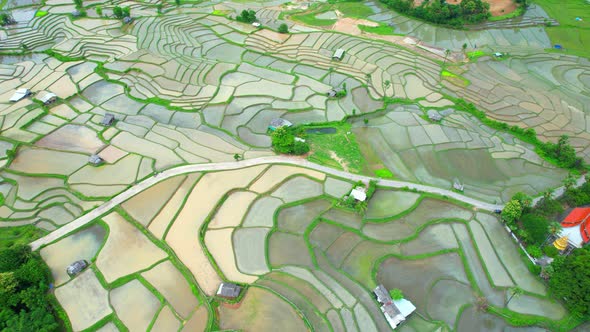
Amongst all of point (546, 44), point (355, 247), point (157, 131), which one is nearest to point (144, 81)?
point (157, 131)

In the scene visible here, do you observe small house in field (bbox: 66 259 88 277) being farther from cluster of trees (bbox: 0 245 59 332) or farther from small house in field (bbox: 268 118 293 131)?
small house in field (bbox: 268 118 293 131)

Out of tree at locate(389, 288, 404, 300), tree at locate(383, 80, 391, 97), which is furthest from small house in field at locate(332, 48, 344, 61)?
tree at locate(389, 288, 404, 300)

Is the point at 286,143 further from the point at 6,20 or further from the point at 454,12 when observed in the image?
the point at 6,20

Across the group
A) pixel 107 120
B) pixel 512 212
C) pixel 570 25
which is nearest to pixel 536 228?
pixel 512 212

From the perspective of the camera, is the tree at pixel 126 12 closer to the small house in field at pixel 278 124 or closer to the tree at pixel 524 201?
the small house in field at pixel 278 124

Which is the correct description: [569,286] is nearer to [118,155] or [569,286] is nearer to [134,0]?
[118,155]

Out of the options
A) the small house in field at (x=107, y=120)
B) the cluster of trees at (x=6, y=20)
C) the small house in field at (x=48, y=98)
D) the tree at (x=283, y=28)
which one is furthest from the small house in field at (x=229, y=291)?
the cluster of trees at (x=6, y=20)

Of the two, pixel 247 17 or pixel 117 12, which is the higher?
pixel 247 17
